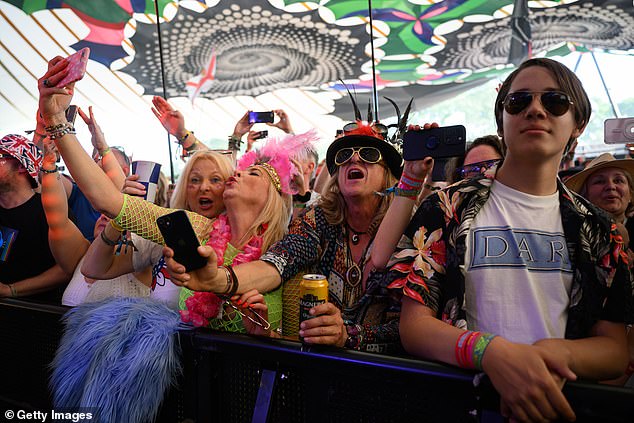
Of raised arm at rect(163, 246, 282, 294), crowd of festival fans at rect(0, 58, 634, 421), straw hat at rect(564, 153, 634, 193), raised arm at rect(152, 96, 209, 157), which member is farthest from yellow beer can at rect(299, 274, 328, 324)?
raised arm at rect(152, 96, 209, 157)

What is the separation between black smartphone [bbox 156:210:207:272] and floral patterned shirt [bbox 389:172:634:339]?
0.54m

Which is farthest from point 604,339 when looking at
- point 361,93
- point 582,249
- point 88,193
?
point 361,93

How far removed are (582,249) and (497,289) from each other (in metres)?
0.24

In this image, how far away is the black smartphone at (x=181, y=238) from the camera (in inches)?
45.1

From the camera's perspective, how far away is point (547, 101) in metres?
1.18

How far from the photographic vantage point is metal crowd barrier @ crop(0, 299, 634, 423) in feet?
3.23

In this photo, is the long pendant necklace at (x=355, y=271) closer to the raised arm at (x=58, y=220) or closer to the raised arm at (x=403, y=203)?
the raised arm at (x=403, y=203)

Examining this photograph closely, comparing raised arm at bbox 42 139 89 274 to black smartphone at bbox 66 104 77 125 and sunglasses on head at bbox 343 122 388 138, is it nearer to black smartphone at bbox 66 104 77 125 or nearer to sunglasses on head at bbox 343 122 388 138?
black smartphone at bbox 66 104 77 125

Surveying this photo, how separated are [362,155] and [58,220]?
1.40 m

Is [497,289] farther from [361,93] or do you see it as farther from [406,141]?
[361,93]

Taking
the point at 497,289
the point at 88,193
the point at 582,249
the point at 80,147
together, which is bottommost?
the point at 497,289

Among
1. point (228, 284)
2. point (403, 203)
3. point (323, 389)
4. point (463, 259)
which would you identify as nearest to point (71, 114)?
point (228, 284)

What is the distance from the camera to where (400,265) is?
1223 millimetres

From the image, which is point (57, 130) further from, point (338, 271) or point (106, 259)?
point (338, 271)
